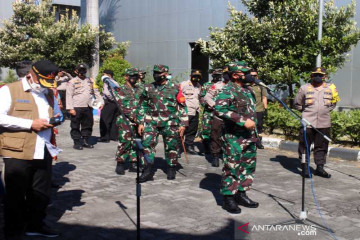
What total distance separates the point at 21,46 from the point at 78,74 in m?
A: 9.88

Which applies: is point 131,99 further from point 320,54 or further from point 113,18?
point 113,18

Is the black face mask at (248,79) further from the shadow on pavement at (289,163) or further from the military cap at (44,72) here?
the shadow on pavement at (289,163)

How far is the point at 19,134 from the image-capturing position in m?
4.48

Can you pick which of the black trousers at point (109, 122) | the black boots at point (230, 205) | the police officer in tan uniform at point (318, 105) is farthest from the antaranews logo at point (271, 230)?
the black trousers at point (109, 122)

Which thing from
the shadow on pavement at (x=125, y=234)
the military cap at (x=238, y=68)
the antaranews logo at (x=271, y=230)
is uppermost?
the military cap at (x=238, y=68)

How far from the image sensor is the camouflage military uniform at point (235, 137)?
579 cm

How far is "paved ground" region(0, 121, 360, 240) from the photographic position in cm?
505

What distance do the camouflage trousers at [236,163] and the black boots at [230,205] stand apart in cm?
7

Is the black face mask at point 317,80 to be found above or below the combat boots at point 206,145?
above

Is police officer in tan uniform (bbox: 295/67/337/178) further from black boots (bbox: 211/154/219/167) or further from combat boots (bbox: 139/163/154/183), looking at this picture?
combat boots (bbox: 139/163/154/183)

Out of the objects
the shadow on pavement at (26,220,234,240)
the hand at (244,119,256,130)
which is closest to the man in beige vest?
the shadow on pavement at (26,220,234,240)

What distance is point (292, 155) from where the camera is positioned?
10.3 meters

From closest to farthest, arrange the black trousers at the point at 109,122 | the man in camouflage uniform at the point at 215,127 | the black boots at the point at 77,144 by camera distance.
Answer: the man in camouflage uniform at the point at 215,127, the black boots at the point at 77,144, the black trousers at the point at 109,122

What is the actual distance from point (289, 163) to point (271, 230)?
4468 millimetres
